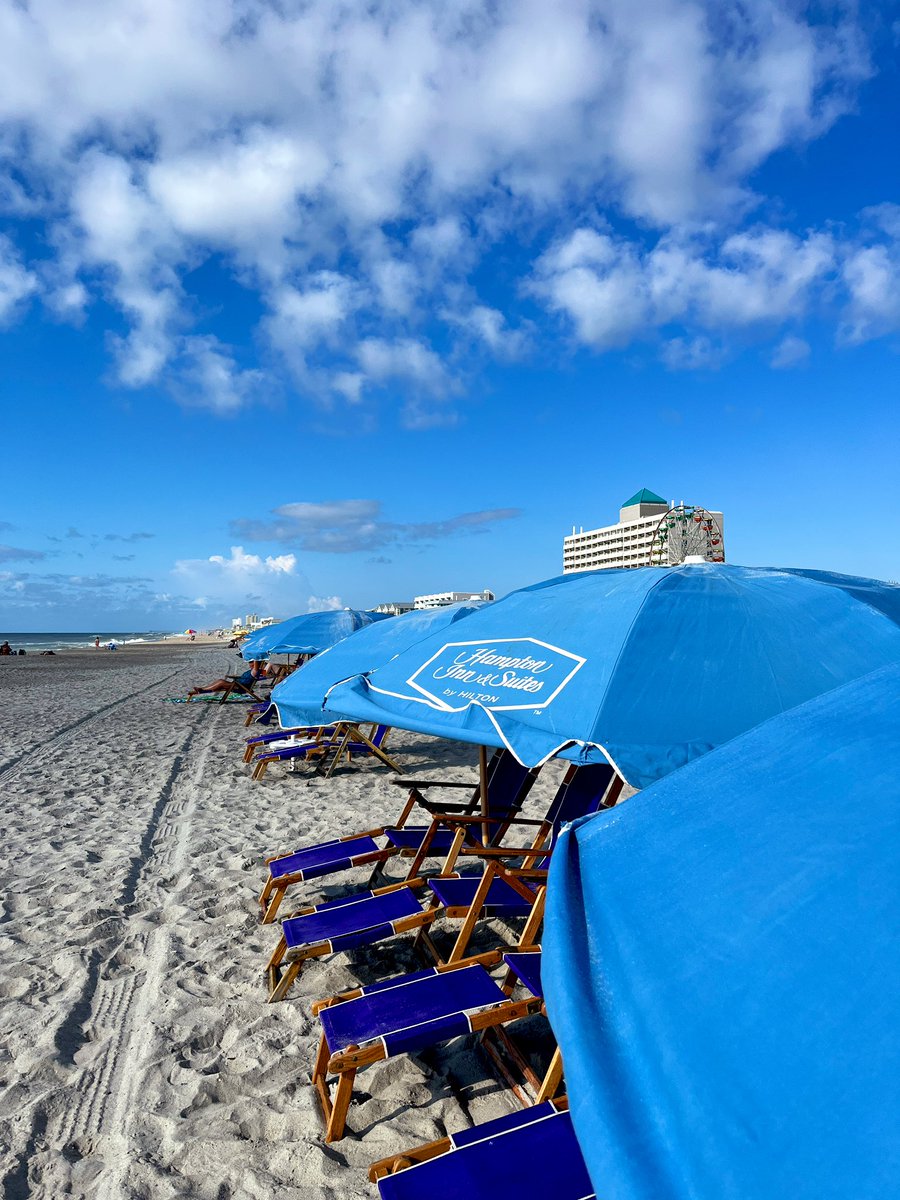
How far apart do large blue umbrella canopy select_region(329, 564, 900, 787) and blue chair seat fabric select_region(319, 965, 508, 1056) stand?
44.1 inches

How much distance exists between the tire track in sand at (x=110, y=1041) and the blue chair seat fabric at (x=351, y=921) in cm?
84

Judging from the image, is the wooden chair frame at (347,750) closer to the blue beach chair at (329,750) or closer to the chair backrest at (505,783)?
the blue beach chair at (329,750)

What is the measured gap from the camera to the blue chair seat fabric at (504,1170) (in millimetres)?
2148

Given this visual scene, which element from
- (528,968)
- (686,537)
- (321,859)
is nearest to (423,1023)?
(528,968)

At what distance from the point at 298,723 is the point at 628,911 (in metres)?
3.12

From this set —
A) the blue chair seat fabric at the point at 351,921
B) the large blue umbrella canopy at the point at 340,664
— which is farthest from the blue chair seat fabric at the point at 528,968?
the large blue umbrella canopy at the point at 340,664

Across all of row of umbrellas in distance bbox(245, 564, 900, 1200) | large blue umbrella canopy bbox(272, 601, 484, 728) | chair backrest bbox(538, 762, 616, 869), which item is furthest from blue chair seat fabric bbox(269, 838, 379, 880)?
row of umbrellas in distance bbox(245, 564, 900, 1200)

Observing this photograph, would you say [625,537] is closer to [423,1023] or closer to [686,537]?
[686,537]

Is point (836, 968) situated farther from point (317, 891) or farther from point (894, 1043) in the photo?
point (317, 891)

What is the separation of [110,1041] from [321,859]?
1572mm

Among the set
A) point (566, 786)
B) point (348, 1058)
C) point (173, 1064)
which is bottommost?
point (173, 1064)

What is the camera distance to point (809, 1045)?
3.40 feet

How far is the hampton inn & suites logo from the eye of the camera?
2.86 meters

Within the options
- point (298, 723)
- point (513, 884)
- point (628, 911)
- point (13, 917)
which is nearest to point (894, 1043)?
point (628, 911)
